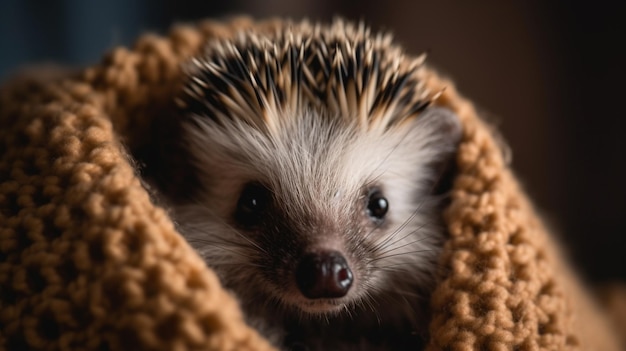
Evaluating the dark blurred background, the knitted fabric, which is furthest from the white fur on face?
the dark blurred background

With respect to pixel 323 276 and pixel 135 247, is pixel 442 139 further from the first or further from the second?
pixel 135 247

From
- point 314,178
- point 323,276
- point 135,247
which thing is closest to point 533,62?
point 314,178

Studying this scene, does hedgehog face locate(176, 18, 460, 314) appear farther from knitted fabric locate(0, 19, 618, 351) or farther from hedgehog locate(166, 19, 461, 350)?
knitted fabric locate(0, 19, 618, 351)

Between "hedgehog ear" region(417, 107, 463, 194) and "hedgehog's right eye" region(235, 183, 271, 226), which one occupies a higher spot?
"hedgehog ear" region(417, 107, 463, 194)

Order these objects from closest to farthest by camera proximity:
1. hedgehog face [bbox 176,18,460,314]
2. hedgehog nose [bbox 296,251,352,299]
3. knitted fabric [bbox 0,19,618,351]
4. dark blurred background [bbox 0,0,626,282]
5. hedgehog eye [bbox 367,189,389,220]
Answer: knitted fabric [bbox 0,19,618,351], hedgehog nose [bbox 296,251,352,299], hedgehog face [bbox 176,18,460,314], hedgehog eye [bbox 367,189,389,220], dark blurred background [bbox 0,0,626,282]

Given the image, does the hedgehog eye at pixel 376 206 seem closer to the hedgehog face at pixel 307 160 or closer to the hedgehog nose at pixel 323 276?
the hedgehog face at pixel 307 160

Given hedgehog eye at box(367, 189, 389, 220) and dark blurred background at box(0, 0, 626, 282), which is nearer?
hedgehog eye at box(367, 189, 389, 220)

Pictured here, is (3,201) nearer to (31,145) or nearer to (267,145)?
(31,145)

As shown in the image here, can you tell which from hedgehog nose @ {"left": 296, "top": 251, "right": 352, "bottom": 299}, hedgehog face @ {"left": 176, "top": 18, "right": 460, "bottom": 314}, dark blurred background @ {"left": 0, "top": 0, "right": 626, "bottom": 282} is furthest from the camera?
dark blurred background @ {"left": 0, "top": 0, "right": 626, "bottom": 282}
